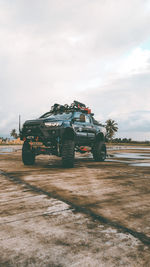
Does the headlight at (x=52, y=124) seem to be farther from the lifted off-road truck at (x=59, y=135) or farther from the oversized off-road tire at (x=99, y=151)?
the oversized off-road tire at (x=99, y=151)

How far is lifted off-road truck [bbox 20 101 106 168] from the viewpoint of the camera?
6453 millimetres

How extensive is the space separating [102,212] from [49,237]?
823mm

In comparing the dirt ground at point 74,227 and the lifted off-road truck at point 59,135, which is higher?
the lifted off-road truck at point 59,135

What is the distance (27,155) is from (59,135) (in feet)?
5.55

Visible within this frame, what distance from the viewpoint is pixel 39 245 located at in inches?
64.9

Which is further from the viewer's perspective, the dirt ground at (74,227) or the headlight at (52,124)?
the headlight at (52,124)

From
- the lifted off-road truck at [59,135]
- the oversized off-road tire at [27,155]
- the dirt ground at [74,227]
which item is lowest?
the dirt ground at [74,227]

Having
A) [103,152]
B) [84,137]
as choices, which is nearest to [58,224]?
[84,137]

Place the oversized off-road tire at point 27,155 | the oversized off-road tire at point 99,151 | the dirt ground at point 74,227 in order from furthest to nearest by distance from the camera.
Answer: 1. the oversized off-road tire at point 99,151
2. the oversized off-road tire at point 27,155
3. the dirt ground at point 74,227

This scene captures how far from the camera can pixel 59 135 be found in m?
6.43

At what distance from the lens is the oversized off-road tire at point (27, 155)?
23.8ft

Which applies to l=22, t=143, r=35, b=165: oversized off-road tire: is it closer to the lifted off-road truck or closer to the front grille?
the lifted off-road truck

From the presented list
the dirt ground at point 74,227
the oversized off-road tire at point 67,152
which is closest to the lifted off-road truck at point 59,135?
the oversized off-road tire at point 67,152

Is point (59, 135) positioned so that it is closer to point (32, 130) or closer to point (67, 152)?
point (67, 152)
